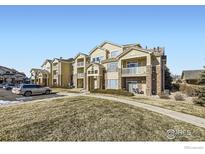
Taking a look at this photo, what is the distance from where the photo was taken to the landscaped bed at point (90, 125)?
296 inches

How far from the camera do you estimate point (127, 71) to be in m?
18.8

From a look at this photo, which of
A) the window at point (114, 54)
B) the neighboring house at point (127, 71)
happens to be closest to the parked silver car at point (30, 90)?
the neighboring house at point (127, 71)

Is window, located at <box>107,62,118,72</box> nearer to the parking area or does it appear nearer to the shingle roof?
the parking area

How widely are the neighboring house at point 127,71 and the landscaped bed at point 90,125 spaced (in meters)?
5.04

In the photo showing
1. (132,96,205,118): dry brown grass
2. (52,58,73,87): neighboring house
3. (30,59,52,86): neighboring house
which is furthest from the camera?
(52,58,73,87): neighboring house

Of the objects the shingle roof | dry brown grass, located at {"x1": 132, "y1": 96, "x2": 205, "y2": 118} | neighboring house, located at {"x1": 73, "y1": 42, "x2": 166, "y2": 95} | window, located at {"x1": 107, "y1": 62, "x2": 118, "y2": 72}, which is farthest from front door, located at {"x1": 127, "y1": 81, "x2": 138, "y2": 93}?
the shingle roof

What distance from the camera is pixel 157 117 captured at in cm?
944

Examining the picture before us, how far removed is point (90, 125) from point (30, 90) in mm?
8211

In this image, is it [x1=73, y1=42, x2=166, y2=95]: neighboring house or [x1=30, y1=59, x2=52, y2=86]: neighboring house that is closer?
[x1=30, y1=59, x2=52, y2=86]: neighboring house

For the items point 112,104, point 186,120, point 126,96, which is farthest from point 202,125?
point 126,96

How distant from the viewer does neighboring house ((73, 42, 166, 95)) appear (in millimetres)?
15508

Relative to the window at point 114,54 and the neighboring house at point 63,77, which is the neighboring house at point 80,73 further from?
the window at point 114,54

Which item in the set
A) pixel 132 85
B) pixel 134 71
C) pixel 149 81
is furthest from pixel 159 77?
pixel 134 71
